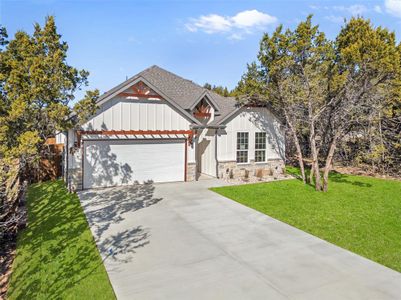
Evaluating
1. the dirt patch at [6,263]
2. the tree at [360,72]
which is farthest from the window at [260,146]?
the dirt patch at [6,263]

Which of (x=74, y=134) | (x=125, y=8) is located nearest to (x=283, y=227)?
(x=74, y=134)

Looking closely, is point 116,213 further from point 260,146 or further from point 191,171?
point 260,146

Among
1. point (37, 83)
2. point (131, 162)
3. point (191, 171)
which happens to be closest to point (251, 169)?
point (191, 171)

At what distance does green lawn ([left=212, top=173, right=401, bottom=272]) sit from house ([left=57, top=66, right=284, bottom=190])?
9.53ft

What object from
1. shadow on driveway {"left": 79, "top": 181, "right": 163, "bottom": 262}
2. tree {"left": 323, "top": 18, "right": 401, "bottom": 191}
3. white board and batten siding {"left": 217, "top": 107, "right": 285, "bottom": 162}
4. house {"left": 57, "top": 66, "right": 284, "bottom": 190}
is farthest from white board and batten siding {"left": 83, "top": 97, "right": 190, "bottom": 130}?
tree {"left": 323, "top": 18, "right": 401, "bottom": 191}

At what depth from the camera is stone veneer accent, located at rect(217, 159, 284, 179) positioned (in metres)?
17.5

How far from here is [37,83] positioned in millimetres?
8367

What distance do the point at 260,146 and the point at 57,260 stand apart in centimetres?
1463

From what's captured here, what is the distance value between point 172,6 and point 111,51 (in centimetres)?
594

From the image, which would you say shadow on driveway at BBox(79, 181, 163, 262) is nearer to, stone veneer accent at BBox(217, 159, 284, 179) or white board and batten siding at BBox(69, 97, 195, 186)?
white board and batten siding at BBox(69, 97, 195, 186)

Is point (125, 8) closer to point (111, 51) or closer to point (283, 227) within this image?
point (111, 51)

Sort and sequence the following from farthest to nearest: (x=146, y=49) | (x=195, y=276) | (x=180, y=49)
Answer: (x=180, y=49)
(x=146, y=49)
(x=195, y=276)

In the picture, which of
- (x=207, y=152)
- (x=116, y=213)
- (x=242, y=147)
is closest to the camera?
(x=116, y=213)

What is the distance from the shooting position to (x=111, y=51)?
723 inches
